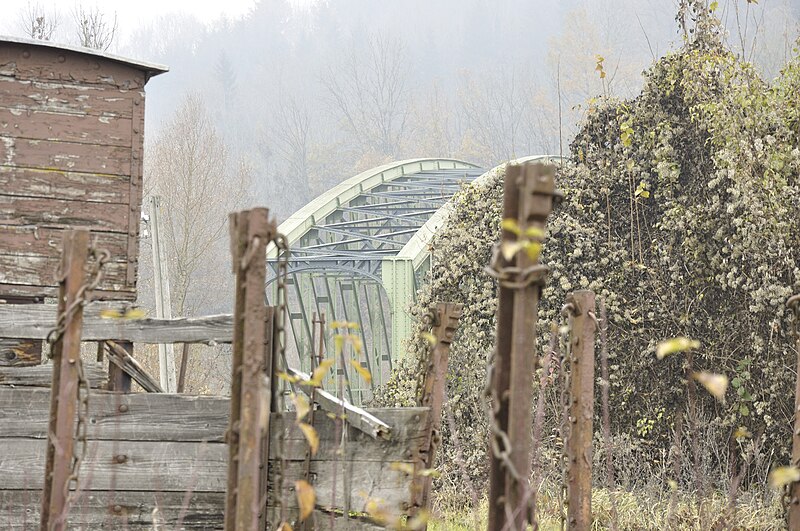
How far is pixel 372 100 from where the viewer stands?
63125 mm

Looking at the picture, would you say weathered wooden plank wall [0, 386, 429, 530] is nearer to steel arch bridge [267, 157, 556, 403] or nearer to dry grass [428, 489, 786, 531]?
dry grass [428, 489, 786, 531]

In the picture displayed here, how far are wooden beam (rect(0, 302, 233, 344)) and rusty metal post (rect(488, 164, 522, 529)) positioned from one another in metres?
2.51

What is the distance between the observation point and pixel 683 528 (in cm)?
769

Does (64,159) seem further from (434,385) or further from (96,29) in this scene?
(96,29)

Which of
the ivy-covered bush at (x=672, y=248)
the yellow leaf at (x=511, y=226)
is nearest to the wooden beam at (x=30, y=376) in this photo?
the yellow leaf at (x=511, y=226)

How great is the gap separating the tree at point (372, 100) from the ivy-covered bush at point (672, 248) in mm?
46120

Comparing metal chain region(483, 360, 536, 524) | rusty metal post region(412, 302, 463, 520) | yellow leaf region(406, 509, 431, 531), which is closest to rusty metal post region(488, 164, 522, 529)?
metal chain region(483, 360, 536, 524)

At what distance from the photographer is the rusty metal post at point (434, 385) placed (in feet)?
15.6

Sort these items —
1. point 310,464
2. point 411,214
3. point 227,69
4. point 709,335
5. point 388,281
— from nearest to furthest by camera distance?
1. point 310,464
2. point 709,335
3. point 388,281
4. point 411,214
5. point 227,69

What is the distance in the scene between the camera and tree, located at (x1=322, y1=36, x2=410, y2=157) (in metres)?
58.6

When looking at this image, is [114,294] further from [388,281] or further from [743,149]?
[388,281]

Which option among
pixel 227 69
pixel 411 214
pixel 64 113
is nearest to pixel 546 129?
pixel 227 69

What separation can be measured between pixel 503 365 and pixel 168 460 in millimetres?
2894

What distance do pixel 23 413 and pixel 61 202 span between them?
2031mm
